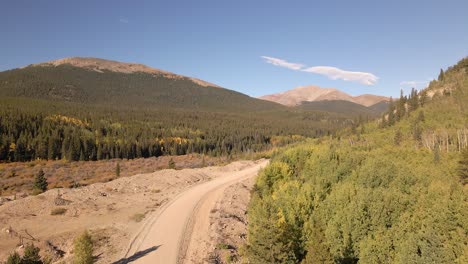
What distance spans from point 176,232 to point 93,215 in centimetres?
1035

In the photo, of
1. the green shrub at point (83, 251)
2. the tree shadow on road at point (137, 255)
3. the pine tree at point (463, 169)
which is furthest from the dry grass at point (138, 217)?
the pine tree at point (463, 169)

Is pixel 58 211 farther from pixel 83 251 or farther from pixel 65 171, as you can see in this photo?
pixel 65 171

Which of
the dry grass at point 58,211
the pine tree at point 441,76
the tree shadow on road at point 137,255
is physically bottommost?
the tree shadow on road at point 137,255

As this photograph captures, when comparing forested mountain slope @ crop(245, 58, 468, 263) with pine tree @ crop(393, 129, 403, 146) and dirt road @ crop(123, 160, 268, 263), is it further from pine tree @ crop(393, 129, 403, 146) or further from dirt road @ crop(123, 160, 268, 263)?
dirt road @ crop(123, 160, 268, 263)

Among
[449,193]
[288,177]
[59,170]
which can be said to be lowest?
[59,170]

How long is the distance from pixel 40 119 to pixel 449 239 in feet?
421

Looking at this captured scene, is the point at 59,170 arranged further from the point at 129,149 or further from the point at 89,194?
the point at 89,194

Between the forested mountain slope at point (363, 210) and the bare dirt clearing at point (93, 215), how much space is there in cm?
1131

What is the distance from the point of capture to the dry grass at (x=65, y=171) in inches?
2392

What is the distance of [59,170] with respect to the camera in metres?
77.9

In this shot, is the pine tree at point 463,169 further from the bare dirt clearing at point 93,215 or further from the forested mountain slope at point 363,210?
the bare dirt clearing at point 93,215

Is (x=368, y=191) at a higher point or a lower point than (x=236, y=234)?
higher

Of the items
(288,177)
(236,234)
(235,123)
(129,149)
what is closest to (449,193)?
(236,234)

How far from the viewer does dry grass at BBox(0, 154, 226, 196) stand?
60.8 metres
